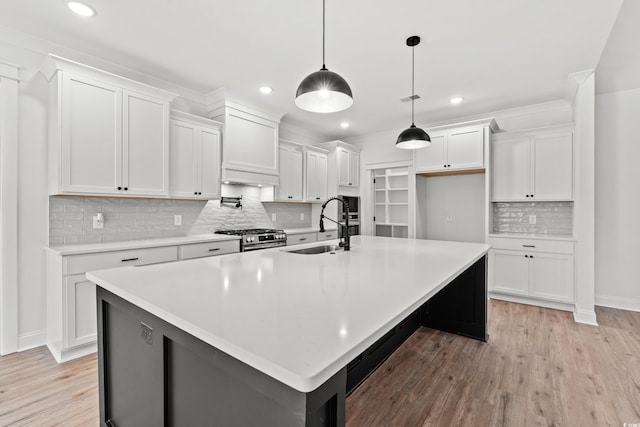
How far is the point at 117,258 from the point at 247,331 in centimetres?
Answer: 237

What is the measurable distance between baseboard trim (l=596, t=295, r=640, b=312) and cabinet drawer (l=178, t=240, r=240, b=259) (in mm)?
4543

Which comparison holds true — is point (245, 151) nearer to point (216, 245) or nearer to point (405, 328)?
point (216, 245)

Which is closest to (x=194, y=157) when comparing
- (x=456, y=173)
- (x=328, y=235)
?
(x=328, y=235)

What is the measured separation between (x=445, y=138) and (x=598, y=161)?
1.82 m

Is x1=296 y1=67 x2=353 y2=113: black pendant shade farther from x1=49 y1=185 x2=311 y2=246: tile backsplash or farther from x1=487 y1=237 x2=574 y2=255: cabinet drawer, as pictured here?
x1=487 y1=237 x2=574 y2=255: cabinet drawer

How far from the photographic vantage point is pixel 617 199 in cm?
384

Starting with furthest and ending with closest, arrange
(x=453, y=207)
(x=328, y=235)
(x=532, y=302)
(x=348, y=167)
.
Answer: (x=348, y=167)
(x=328, y=235)
(x=453, y=207)
(x=532, y=302)

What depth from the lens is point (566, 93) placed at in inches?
149

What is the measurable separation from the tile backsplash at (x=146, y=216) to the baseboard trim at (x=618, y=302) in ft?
14.5

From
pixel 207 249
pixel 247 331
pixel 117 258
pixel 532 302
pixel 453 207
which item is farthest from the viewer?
pixel 453 207

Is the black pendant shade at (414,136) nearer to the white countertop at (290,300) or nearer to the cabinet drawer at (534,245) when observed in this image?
the white countertop at (290,300)

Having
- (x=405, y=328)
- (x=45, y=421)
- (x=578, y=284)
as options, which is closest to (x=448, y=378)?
(x=405, y=328)

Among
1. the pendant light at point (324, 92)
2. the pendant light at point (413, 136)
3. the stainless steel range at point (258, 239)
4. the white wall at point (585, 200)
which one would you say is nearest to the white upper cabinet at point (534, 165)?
the white wall at point (585, 200)

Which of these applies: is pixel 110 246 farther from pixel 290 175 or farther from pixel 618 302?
pixel 618 302
